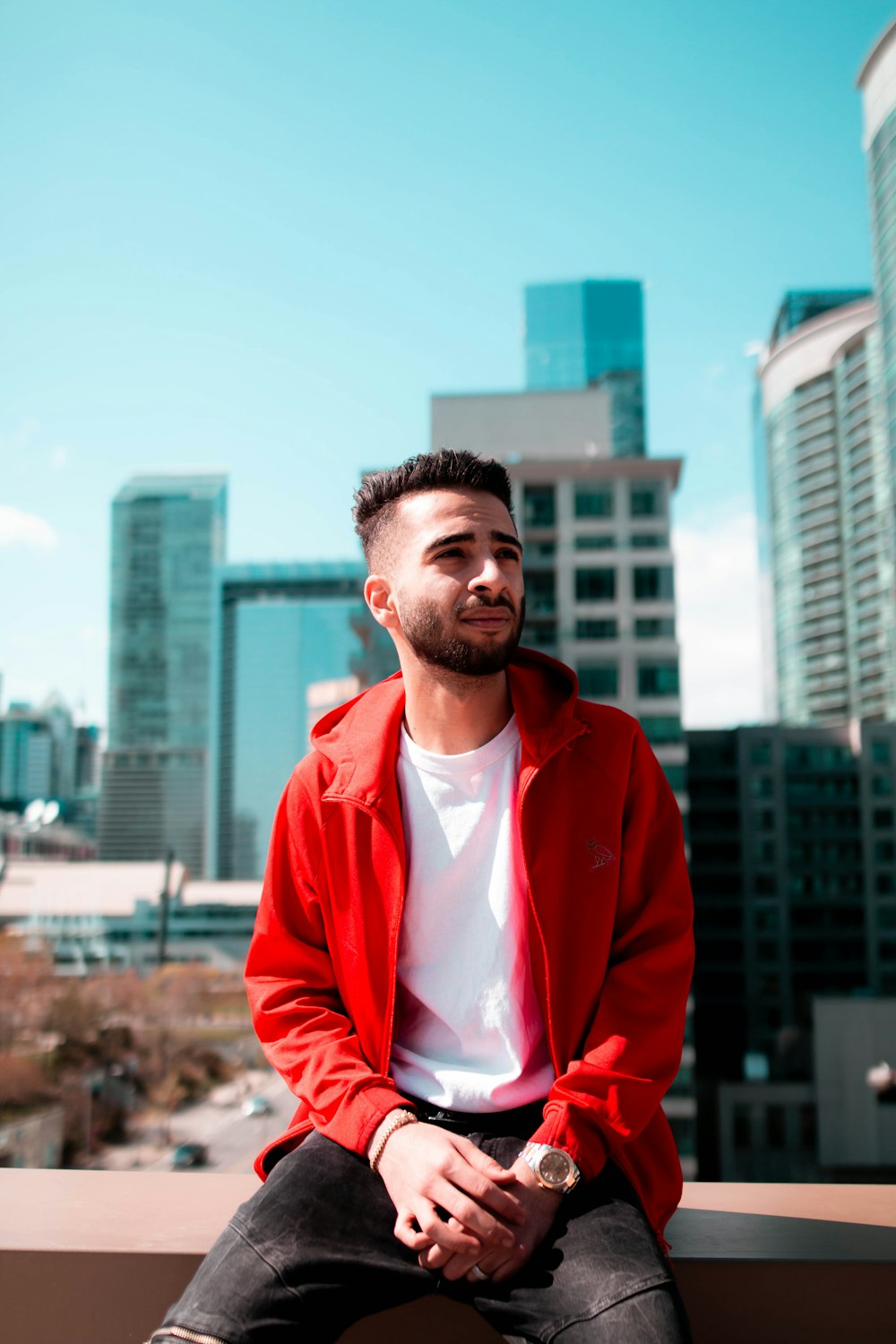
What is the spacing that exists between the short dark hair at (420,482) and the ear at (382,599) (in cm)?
3

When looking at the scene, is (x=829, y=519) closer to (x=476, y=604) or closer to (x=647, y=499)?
(x=647, y=499)

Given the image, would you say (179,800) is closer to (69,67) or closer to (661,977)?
(69,67)

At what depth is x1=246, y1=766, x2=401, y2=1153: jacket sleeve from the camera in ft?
3.22

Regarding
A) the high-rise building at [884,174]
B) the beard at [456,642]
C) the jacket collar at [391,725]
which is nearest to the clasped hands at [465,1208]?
the jacket collar at [391,725]

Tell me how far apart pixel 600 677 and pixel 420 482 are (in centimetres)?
2309

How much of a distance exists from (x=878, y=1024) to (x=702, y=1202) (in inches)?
945

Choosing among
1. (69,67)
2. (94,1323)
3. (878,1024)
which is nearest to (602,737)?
(94,1323)

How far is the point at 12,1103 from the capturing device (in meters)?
17.8

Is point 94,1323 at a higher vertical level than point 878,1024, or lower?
higher

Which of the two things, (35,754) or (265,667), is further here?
(35,754)

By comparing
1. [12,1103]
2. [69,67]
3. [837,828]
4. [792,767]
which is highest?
[69,67]

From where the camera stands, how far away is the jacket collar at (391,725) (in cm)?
110

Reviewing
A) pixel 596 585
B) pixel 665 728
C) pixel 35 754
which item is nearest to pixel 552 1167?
pixel 665 728

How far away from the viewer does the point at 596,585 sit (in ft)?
79.6
